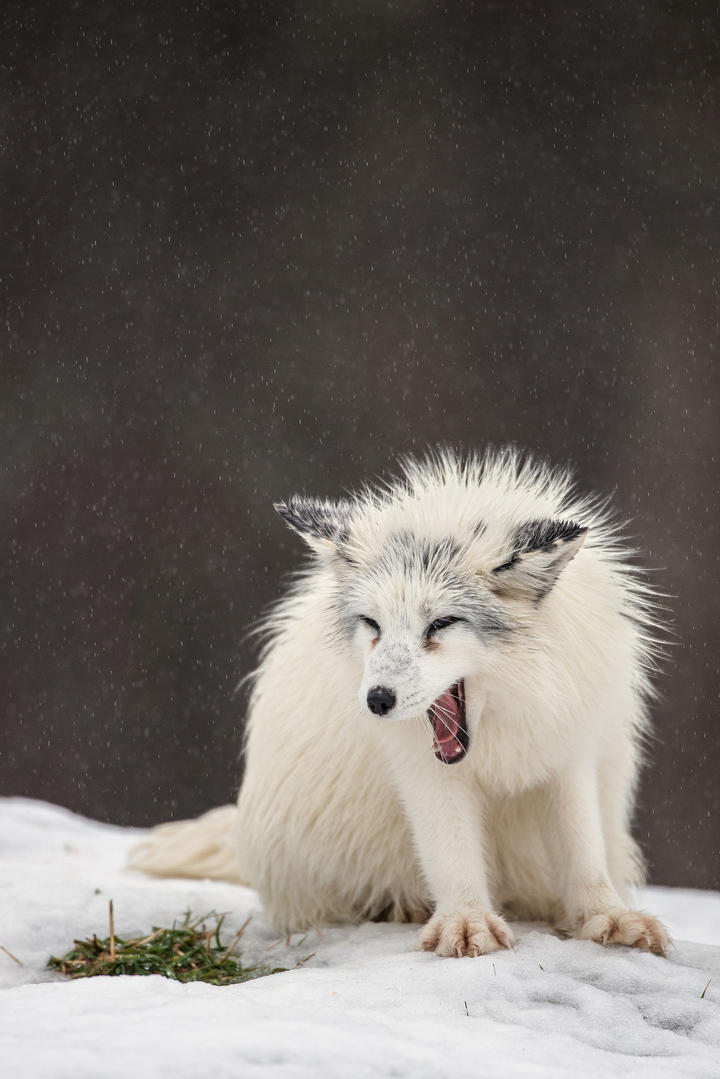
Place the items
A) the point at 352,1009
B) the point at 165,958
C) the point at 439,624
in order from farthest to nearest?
the point at 165,958 < the point at 439,624 < the point at 352,1009

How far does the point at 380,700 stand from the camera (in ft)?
8.15

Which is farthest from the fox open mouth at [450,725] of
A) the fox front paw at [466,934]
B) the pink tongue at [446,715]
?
the fox front paw at [466,934]

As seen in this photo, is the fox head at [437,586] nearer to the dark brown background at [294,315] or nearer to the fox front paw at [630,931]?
the fox front paw at [630,931]

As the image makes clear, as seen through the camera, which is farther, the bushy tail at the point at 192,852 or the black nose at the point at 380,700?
the bushy tail at the point at 192,852

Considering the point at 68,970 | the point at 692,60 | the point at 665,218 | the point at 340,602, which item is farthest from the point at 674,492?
the point at 68,970

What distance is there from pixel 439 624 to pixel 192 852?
201 centimetres

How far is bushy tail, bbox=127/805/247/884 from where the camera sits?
414cm

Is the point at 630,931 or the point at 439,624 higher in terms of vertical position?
the point at 439,624

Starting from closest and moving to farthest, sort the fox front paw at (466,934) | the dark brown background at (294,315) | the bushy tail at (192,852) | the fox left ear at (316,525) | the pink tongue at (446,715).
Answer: the fox front paw at (466,934)
the pink tongue at (446,715)
the fox left ear at (316,525)
the bushy tail at (192,852)
the dark brown background at (294,315)

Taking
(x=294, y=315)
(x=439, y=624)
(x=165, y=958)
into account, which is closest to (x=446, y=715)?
(x=439, y=624)

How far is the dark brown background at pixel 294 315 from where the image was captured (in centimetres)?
703

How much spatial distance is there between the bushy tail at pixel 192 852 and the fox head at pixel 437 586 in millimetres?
1654

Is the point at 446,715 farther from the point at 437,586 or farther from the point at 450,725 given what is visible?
the point at 437,586

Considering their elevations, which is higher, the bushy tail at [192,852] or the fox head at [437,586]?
the fox head at [437,586]
